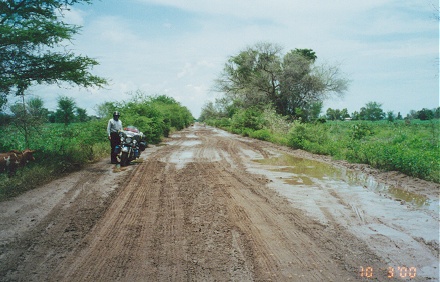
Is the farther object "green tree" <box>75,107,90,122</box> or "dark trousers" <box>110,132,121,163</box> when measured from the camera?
"green tree" <box>75,107,90,122</box>

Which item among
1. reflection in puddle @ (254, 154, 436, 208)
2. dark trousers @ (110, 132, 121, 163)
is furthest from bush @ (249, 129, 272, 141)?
dark trousers @ (110, 132, 121, 163)

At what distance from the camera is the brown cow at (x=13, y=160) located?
847 centimetres

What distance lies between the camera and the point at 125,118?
17219 mm

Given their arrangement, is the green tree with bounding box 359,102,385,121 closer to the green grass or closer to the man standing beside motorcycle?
the green grass

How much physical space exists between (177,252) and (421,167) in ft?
28.8

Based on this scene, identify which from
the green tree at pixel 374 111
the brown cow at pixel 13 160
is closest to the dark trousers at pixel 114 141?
the brown cow at pixel 13 160

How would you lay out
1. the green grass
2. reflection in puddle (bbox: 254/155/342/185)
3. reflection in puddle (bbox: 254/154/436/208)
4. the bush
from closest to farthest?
1. reflection in puddle (bbox: 254/154/436/208)
2. the green grass
3. reflection in puddle (bbox: 254/155/342/185)
4. the bush

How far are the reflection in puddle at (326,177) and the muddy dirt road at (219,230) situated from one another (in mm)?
98

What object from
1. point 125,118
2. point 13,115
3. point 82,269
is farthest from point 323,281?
point 125,118

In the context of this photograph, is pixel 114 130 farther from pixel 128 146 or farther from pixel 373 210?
pixel 373 210

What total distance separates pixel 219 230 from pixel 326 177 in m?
6.28

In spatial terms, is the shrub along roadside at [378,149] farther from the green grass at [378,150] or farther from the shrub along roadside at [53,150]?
the shrub along roadside at [53,150]

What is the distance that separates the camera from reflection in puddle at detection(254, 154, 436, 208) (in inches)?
309

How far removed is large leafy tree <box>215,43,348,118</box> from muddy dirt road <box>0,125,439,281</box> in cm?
2336
